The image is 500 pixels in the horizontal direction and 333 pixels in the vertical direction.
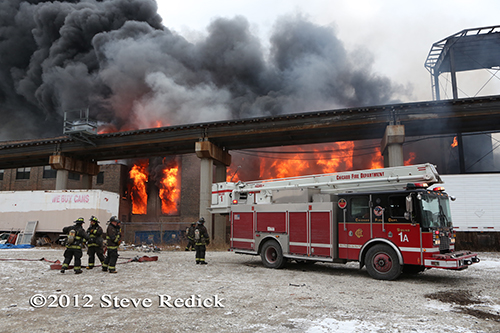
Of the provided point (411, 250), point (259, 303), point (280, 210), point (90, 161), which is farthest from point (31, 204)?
point (411, 250)

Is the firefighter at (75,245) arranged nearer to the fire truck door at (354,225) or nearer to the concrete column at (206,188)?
the fire truck door at (354,225)

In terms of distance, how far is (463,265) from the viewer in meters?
8.10

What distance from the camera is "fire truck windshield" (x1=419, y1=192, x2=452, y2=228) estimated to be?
8312mm

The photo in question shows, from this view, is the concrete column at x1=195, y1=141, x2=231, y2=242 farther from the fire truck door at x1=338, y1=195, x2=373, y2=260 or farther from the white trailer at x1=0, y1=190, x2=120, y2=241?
the fire truck door at x1=338, y1=195, x2=373, y2=260

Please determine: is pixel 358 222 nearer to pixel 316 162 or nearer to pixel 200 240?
pixel 200 240

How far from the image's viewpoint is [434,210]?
8.62 meters

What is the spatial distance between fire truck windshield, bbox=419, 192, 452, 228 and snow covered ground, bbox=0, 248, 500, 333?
144 centimetres

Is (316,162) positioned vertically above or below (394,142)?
above

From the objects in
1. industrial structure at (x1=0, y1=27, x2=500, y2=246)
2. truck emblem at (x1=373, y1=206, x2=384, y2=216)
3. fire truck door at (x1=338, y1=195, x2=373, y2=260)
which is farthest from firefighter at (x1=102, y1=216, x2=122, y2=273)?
industrial structure at (x1=0, y1=27, x2=500, y2=246)

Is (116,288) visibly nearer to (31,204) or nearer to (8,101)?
(31,204)

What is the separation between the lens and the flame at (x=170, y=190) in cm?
3806

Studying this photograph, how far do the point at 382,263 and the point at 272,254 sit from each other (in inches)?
139

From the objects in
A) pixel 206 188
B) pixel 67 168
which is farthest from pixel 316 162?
pixel 67 168

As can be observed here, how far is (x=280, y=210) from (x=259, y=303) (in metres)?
4.76
